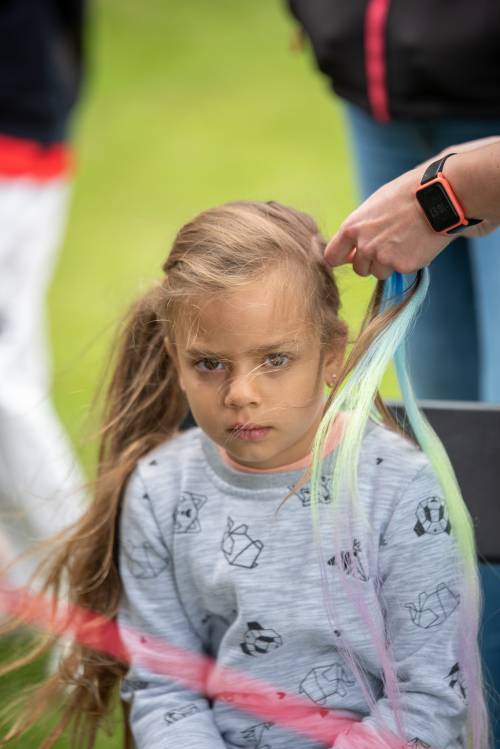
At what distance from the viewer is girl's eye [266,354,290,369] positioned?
1633 mm

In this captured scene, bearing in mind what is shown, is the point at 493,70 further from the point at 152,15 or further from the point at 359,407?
the point at 152,15

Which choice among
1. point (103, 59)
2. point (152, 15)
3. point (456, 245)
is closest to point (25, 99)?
point (456, 245)

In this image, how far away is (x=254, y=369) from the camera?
1.62 meters

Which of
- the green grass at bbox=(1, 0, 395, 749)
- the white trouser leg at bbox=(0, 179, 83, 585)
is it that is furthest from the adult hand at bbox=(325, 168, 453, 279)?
the green grass at bbox=(1, 0, 395, 749)

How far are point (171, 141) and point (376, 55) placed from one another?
4.52 metres

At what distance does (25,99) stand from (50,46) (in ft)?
0.47

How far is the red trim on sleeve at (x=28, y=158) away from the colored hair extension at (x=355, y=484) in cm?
150

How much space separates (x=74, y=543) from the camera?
1902 millimetres

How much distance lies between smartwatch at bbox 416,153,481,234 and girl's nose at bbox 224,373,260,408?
293mm

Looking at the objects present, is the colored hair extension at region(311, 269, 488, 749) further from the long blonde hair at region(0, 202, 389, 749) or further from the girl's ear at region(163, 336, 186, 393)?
the girl's ear at region(163, 336, 186, 393)

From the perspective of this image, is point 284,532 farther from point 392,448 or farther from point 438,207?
point 438,207

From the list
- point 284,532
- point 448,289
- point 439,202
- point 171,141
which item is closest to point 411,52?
point 448,289

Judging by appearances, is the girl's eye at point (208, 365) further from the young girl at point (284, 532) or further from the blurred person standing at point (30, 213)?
the blurred person standing at point (30, 213)

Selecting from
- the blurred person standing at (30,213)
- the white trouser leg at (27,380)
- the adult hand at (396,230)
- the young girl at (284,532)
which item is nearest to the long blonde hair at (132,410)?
the young girl at (284,532)
